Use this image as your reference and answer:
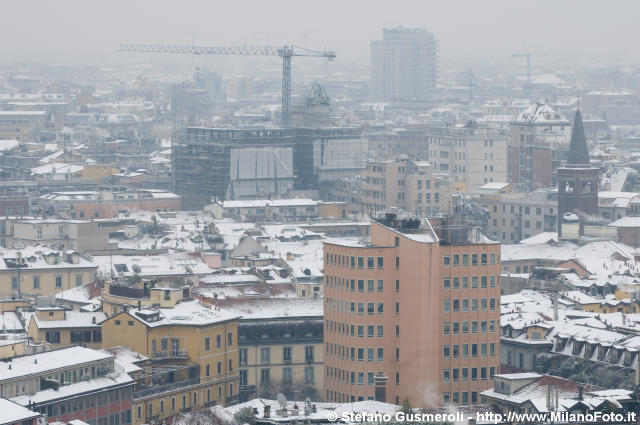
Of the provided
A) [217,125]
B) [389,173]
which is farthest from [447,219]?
[217,125]

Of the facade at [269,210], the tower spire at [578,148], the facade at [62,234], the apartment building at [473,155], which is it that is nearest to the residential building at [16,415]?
the facade at [62,234]

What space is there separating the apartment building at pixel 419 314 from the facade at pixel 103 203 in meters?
63.4

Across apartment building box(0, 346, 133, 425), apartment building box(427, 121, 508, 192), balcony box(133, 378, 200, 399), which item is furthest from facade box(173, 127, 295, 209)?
apartment building box(0, 346, 133, 425)

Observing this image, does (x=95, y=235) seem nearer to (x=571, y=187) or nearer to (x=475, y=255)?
(x=571, y=187)

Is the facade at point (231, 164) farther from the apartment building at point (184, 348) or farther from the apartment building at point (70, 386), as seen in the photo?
the apartment building at point (70, 386)

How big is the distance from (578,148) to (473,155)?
4564 cm

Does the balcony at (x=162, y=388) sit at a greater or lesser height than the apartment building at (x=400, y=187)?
lesser

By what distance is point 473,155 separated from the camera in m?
191

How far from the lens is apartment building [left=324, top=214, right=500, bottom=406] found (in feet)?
281

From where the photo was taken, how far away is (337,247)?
87688 mm

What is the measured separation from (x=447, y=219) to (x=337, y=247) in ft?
14.0

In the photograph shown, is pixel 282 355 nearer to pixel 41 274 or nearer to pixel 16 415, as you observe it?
pixel 16 415

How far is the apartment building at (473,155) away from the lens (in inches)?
7446

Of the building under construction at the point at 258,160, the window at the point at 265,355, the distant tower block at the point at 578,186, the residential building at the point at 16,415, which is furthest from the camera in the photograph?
the building under construction at the point at 258,160
